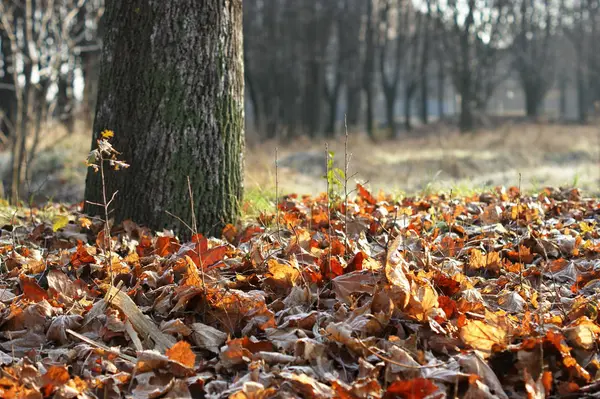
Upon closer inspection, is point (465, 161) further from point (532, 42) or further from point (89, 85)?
point (532, 42)

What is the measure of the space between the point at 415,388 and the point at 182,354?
855 millimetres

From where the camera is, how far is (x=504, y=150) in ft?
63.8

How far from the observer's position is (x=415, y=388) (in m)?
2.06

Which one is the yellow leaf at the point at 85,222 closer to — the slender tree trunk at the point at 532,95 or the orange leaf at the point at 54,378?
the orange leaf at the point at 54,378

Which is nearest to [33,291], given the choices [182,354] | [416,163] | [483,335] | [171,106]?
[182,354]

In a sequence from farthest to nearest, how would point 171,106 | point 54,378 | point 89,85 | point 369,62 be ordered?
point 369,62, point 89,85, point 171,106, point 54,378

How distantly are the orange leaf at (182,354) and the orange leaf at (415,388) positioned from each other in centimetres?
74

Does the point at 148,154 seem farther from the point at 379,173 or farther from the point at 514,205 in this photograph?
the point at 379,173

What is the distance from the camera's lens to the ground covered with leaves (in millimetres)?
2227

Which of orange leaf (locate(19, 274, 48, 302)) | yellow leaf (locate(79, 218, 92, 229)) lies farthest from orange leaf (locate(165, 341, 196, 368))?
yellow leaf (locate(79, 218, 92, 229))

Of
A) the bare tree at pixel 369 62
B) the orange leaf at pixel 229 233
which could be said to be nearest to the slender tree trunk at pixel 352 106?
the bare tree at pixel 369 62

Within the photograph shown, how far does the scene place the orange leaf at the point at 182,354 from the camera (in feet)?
7.64

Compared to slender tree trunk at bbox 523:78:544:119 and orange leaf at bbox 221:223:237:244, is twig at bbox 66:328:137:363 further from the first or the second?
slender tree trunk at bbox 523:78:544:119

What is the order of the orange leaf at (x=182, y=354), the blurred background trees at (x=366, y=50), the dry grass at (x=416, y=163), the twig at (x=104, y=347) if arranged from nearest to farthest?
the orange leaf at (x=182, y=354) < the twig at (x=104, y=347) < the dry grass at (x=416, y=163) < the blurred background trees at (x=366, y=50)
